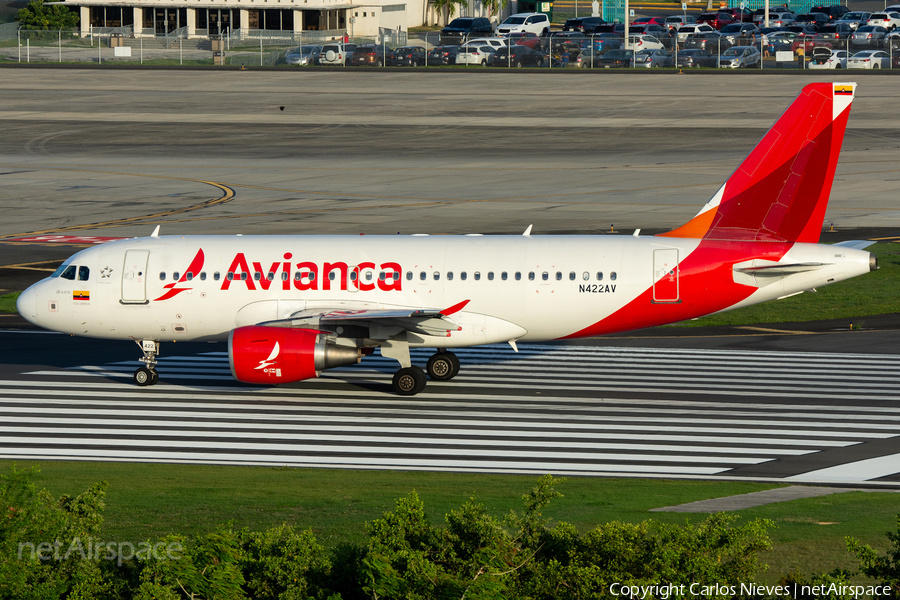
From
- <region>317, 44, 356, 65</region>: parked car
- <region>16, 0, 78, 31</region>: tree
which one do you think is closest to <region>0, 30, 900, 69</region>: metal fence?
<region>317, 44, 356, 65</region>: parked car

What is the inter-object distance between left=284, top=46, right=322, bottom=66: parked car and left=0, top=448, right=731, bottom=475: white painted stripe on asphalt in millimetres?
108792

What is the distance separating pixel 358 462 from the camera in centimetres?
2580

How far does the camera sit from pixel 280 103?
106625 mm

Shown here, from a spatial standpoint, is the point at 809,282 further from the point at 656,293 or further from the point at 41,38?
the point at 41,38

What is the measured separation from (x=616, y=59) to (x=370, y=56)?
2880 centimetres

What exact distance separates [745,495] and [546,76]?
101 meters

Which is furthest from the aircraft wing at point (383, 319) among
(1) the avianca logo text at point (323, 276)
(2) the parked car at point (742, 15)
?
(2) the parked car at point (742, 15)

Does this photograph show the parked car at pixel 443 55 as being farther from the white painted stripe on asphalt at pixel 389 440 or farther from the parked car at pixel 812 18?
the white painted stripe on asphalt at pixel 389 440

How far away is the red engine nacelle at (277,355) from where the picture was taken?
29906mm

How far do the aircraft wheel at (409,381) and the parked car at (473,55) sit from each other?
102 m

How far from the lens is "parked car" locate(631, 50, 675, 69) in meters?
125

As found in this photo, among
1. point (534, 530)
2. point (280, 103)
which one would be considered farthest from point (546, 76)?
point (534, 530)

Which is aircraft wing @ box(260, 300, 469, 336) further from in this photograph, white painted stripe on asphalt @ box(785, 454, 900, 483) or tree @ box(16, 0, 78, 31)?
tree @ box(16, 0, 78, 31)

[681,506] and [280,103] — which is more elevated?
[280,103]
